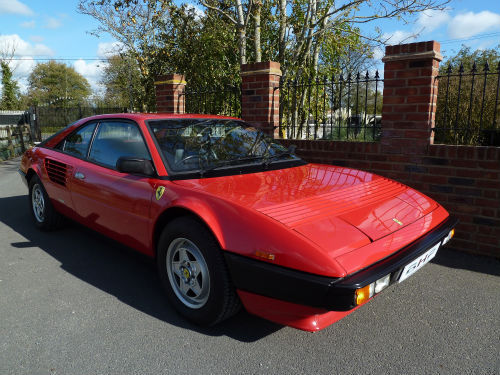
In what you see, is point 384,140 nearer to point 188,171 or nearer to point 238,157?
point 238,157

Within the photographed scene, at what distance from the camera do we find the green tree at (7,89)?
3850 cm

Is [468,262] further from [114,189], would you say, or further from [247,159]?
[114,189]

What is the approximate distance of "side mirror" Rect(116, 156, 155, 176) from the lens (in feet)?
9.24

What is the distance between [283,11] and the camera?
8484mm

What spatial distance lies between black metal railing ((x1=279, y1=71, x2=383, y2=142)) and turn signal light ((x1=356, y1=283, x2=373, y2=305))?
2.86 m

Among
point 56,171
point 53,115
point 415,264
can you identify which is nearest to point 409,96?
point 415,264

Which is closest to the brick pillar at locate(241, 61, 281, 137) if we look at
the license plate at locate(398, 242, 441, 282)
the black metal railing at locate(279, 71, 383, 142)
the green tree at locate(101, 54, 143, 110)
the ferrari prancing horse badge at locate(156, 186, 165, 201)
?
the black metal railing at locate(279, 71, 383, 142)

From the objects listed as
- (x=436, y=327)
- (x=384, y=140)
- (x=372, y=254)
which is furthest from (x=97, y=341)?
(x=384, y=140)

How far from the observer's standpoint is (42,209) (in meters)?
4.61

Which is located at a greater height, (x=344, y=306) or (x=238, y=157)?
(x=238, y=157)

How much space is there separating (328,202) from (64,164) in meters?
2.88

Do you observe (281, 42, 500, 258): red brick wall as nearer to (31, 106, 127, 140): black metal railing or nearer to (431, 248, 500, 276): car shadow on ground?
(431, 248, 500, 276): car shadow on ground

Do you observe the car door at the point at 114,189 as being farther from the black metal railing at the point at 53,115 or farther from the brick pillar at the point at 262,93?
the black metal railing at the point at 53,115

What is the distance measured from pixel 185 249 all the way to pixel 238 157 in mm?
1013
